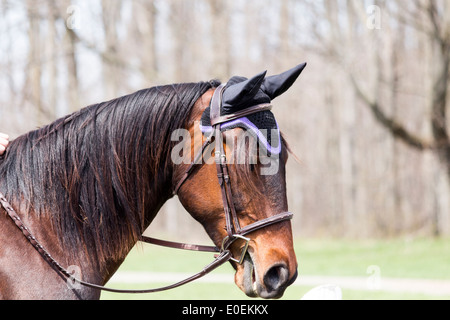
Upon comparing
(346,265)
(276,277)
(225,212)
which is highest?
(225,212)

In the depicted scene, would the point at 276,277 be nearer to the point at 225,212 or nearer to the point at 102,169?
the point at 225,212

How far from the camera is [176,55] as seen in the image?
2420 cm

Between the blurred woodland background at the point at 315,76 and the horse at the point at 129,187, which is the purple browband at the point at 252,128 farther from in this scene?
the blurred woodland background at the point at 315,76

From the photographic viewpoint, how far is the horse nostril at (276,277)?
2781 millimetres

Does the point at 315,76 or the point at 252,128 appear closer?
the point at 252,128

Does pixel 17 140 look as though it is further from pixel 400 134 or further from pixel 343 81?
pixel 343 81

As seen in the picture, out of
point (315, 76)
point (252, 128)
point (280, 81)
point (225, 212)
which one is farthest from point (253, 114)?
point (315, 76)

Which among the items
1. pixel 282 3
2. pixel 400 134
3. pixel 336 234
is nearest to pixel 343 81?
pixel 282 3

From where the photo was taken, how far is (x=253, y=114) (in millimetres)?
2971

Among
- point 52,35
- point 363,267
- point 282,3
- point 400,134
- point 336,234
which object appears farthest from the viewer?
point 282,3

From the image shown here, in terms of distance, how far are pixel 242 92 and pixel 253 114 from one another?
15 cm

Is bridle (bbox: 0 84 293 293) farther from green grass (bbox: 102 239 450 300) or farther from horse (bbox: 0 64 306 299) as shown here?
green grass (bbox: 102 239 450 300)
